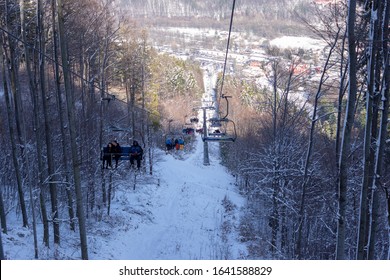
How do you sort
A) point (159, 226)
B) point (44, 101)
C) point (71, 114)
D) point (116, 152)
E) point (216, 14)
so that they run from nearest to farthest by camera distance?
point (71, 114)
point (44, 101)
point (116, 152)
point (159, 226)
point (216, 14)

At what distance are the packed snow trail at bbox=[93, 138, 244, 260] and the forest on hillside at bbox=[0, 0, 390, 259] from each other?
1.19 meters

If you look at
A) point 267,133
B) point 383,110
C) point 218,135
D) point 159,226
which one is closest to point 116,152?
point 218,135

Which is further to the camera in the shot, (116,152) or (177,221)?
(177,221)

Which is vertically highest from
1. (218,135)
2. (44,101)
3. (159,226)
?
(44,101)

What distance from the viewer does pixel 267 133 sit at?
20.0 m

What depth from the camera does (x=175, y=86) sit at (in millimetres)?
46219

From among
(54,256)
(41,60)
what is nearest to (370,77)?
(41,60)

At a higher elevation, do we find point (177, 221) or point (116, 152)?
point (116, 152)

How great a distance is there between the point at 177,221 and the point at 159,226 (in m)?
1.40

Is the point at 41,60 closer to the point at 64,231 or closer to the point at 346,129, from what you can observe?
the point at 64,231

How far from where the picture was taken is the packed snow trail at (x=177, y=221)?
584 inches

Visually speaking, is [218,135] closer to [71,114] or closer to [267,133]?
[71,114]

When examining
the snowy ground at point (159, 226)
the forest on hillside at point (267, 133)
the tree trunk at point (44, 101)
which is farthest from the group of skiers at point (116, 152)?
the snowy ground at point (159, 226)

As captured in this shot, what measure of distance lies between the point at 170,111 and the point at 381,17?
112 ft
